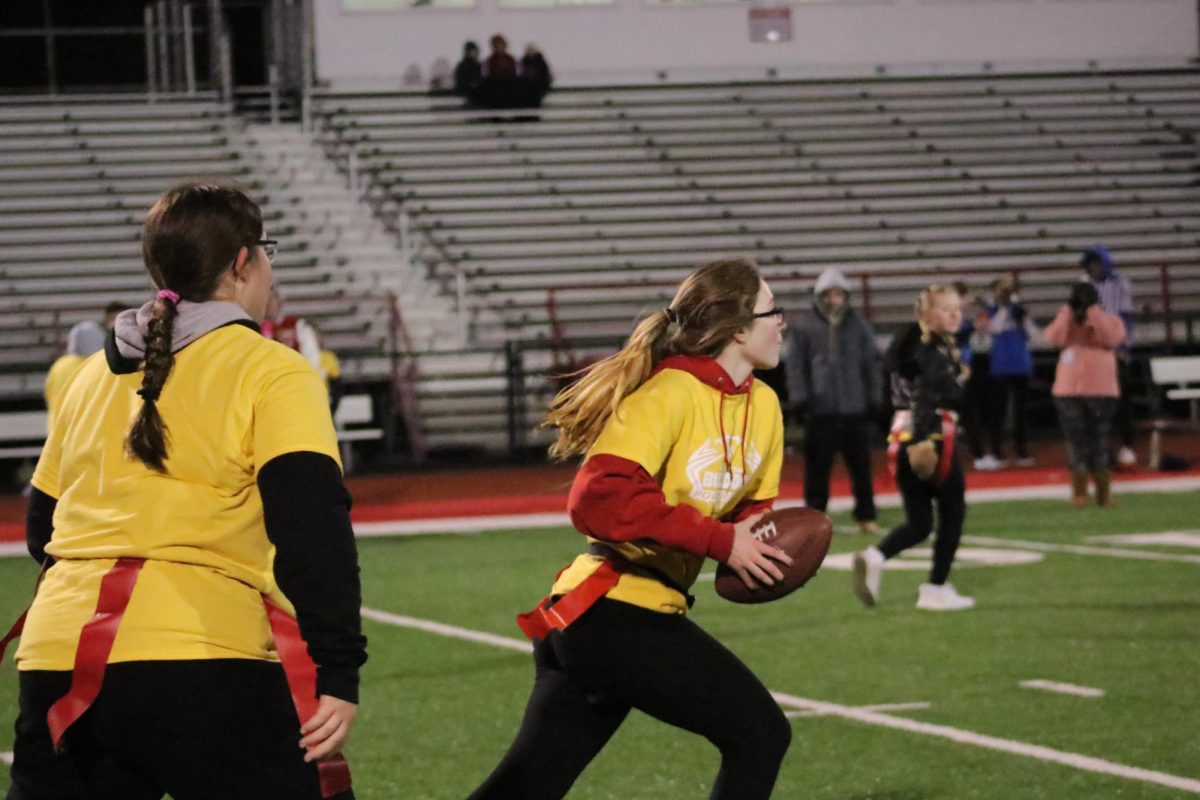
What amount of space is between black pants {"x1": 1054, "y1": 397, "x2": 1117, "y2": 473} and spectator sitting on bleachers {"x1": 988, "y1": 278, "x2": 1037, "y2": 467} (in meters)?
4.65

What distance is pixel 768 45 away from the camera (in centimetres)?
2838

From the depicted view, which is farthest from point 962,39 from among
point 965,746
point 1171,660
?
point 965,746

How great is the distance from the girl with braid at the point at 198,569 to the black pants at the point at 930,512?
6956 mm

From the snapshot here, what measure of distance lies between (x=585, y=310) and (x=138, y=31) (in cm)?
764

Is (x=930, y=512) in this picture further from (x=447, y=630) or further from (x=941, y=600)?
(x=447, y=630)

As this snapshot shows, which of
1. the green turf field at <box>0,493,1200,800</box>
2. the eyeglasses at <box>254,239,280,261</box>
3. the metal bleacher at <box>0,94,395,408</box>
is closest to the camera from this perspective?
the eyeglasses at <box>254,239,280,261</box>

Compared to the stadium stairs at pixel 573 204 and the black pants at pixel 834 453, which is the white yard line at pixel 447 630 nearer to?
the black pants at pixel 834 453

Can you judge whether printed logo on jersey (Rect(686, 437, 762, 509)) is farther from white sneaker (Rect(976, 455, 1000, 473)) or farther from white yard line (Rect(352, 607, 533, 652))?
white sneaker (Rect(976, 455, 1000, 473))

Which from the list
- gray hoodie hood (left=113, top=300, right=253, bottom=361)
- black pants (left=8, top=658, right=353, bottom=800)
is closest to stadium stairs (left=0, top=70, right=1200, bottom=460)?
gray hoodie hood (left=113, top=300, right=253, bottom=361)

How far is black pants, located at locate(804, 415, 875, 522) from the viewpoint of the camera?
1427cm

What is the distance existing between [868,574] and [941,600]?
424 mm

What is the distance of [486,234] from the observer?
2377 centimetres

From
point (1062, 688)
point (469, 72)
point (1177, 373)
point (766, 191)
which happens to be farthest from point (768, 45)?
point (1062, 688)

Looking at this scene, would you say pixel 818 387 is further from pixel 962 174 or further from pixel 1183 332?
pixel 962 174
